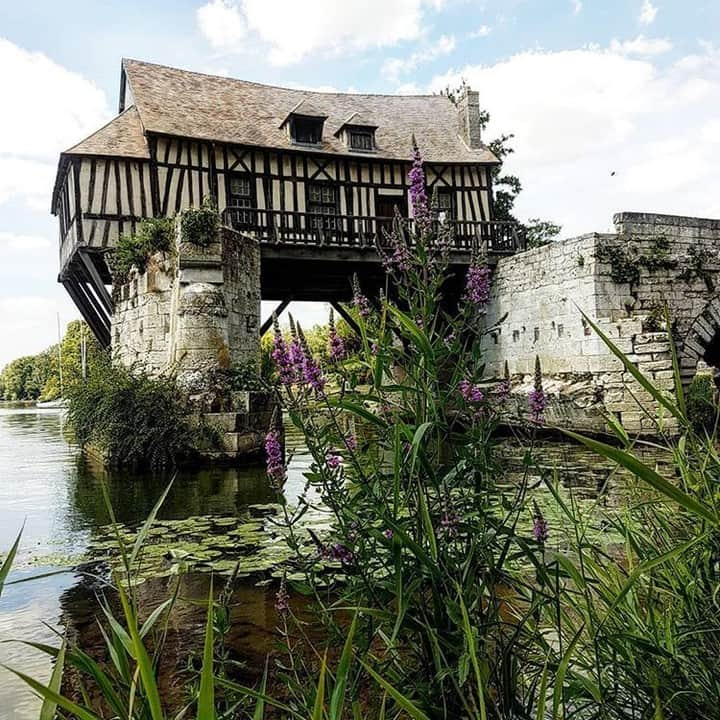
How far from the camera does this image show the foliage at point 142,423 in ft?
30.5

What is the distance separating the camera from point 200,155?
1494 centimetres

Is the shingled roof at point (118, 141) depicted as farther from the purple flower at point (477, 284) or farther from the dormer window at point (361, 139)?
the purple flower at point (477, 284)

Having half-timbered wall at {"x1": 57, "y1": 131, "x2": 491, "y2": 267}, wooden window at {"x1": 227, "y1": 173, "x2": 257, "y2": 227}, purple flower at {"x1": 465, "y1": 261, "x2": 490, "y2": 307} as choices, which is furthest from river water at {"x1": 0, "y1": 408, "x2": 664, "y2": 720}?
wooden window at {"x1": 227, "y1": 173, "x2": 257, "y2": 227}

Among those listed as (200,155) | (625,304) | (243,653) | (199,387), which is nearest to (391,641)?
(243,653)

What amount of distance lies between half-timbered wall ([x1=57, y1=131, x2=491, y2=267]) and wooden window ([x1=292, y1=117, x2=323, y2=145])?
1.49ft

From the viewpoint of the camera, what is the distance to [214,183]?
1508 cm

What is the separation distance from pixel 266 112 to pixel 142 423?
1031 centimetres

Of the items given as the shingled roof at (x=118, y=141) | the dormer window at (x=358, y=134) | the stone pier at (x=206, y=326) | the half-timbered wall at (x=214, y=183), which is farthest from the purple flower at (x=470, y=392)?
the dormer window at (x=358, y=134)

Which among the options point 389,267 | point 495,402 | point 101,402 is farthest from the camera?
point 101,402

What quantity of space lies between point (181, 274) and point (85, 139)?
589cm

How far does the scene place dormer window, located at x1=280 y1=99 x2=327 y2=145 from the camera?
16.0 metres

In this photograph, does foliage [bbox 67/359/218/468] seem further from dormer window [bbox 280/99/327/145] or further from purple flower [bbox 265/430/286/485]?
dormer window [bbox 280/99/327/145]

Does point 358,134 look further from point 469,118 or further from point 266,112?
point 469,118

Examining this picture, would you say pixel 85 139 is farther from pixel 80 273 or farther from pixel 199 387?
pixel 199 387
